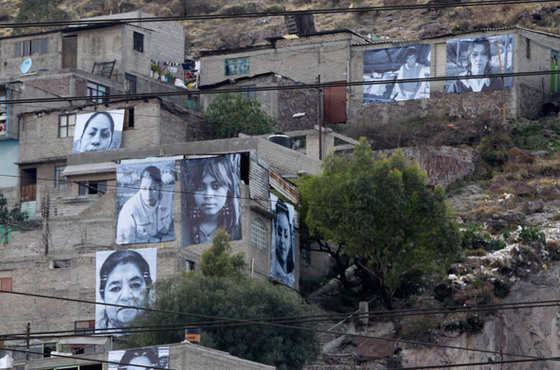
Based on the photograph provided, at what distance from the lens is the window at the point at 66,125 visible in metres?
57.1

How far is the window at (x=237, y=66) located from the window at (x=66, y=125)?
48.0ft

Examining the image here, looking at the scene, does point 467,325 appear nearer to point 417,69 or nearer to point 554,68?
point 417,69

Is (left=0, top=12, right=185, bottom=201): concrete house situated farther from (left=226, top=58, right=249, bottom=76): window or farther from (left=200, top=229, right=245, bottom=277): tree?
(left=200, top=229, right=245, bottom=277): tree

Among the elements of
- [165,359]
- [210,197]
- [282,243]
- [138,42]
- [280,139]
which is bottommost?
[165,359]

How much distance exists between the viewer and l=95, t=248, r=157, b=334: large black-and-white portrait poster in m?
42.9

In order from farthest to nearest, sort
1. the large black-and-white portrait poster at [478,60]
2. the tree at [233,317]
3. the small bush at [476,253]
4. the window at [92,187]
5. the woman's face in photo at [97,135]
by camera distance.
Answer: the large black-and-white portrait poster at [478,60] < the woman's face in photo at [97,135] < the window at [92,187] < the small bush at [476,253] < the tree at [233,317]

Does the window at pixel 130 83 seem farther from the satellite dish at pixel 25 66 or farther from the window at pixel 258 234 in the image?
the window at pixel 258 234

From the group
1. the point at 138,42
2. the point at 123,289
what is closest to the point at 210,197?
the point at 123,289

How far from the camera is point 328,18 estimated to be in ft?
331

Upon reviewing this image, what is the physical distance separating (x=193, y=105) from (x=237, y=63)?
5187 mm

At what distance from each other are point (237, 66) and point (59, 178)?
16.9 meters

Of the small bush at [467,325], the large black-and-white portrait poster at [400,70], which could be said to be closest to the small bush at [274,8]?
the large black-and-white portrait poster at [400,70]

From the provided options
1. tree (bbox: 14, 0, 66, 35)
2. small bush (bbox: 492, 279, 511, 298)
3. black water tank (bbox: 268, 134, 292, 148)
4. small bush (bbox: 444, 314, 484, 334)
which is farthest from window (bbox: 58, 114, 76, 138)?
tree (bbox: 14, 0, 66, 35)

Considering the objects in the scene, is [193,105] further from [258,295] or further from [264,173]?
[258,295]
